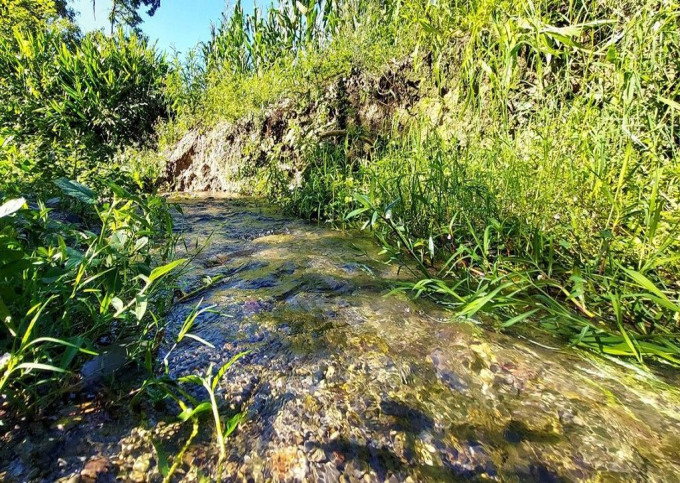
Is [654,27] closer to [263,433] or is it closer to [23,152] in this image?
[263,433]

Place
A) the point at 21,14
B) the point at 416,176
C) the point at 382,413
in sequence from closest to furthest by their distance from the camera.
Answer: the point at 382,413 → the point at 416,176 → the point at 21,14

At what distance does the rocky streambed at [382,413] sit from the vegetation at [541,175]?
0.18 metres

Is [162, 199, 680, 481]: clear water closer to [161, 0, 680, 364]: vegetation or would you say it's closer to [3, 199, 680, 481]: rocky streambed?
[3, 199, 680, 481]: rocky streambed

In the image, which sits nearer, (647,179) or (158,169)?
(647,179)

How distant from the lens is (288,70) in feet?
16.2

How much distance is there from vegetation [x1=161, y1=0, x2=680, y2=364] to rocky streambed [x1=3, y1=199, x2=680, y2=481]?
0.60ft

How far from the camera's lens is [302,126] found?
454 centimetres

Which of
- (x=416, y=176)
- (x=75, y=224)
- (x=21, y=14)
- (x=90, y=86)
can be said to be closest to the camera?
(x=75, y=224)

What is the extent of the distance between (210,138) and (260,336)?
5.37 m

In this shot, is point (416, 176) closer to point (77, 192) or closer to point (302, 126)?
point (77, 192)

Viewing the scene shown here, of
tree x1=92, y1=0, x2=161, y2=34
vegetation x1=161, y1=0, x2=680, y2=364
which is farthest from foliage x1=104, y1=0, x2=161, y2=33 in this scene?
vegetation x1=161, y1=0, x2=680, y2=364

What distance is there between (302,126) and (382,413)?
4.15 m

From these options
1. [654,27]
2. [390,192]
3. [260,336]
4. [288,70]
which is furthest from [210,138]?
[654,27]

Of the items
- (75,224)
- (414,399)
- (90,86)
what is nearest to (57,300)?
(75,224)
